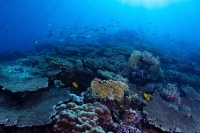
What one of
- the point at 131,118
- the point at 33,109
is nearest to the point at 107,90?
the point at 131,118

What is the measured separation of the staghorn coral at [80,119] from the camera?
417 centimetres

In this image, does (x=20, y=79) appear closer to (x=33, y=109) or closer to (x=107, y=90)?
(x=33, y=109)

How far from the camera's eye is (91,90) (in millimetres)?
6461

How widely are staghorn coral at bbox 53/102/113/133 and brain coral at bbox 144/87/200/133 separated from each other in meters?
1.93

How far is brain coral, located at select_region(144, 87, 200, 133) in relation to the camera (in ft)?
18.7

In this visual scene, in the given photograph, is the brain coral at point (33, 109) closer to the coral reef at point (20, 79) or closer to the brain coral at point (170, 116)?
the coral reef at point (20, 79)

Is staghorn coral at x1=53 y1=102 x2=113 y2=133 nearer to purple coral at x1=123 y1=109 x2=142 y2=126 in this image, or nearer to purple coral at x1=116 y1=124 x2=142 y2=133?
purple coral at x1=116 y1=124 x2=142 y2=133

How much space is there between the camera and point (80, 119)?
4352 millimetres

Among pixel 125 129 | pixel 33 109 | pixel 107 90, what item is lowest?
pixel 125 129

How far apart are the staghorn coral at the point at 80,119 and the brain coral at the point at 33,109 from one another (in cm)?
37

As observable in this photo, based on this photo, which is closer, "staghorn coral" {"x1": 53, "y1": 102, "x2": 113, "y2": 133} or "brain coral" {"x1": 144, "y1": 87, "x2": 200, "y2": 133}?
"staghorn coral" {"x1": 53, "y1": 102, "x2": 113, "y2": 133}

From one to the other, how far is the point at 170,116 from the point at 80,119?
3877 mm

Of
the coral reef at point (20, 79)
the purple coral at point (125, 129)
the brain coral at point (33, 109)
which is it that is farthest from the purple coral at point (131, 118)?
the coral reef at point (20, 79)

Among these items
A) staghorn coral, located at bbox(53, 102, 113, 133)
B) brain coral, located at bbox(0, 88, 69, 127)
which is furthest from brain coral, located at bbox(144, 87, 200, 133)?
brain coral, located at bbox(0, 88, 69, 127)
